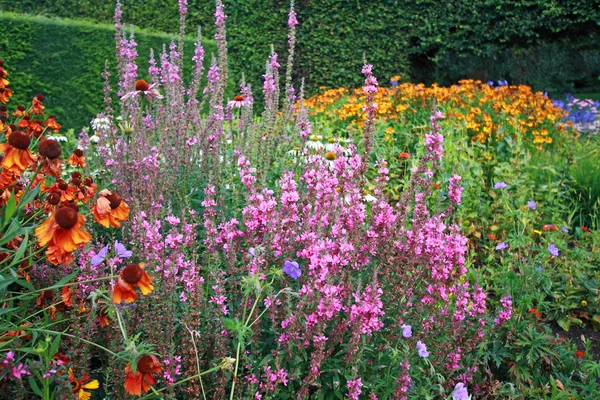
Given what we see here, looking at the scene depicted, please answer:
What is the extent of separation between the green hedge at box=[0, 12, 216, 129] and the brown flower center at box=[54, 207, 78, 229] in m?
6.38

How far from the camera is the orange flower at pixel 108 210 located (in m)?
1.56

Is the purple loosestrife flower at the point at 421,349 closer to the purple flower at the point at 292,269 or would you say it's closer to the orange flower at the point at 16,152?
the purple flower at the point at 292,269

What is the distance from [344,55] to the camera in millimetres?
10047

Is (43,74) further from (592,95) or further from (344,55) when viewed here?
(592,95)

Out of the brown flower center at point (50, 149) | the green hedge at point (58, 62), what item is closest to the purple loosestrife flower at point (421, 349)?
the brown flower center at point (50, 149)

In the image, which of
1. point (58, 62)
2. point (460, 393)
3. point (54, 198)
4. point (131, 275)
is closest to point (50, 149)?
point (54, 198)

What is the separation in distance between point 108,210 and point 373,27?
9.05 m

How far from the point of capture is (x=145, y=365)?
1437 millimetres

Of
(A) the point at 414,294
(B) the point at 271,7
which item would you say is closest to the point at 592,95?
(B) the point at 271,7

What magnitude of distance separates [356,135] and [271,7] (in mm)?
5116

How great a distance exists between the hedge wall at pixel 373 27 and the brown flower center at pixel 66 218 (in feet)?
28.4

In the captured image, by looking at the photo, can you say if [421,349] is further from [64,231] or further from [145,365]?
[64,231]

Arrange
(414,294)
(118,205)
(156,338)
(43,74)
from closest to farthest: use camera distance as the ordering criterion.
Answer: (118,205) < (156,338) < (414,294) < (43,74)

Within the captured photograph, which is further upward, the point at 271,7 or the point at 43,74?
the point at 271,7
